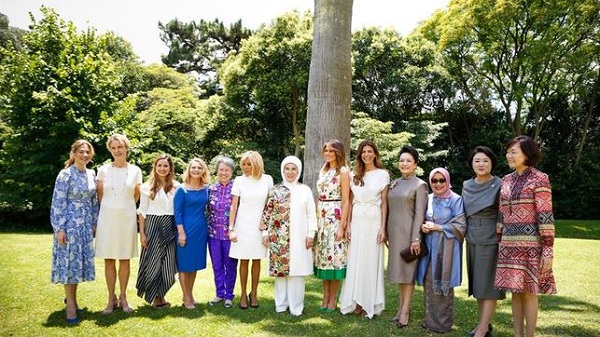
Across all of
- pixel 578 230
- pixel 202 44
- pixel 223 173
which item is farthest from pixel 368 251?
pixel 202 44

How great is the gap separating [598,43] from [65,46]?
72.2ft

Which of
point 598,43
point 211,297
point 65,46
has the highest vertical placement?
point 598,43

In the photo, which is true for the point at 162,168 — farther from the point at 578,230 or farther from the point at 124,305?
the point at 578,230

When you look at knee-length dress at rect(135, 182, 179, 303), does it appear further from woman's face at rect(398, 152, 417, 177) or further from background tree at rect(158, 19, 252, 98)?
background tree at rect(158, 19, 252, 98)

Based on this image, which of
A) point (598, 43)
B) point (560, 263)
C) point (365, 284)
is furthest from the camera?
point (598, 43)

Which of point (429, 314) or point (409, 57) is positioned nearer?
point (429, 314)

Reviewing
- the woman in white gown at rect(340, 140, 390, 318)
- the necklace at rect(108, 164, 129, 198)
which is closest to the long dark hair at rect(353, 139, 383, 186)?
the woman in white gown at rect(340, 140, 390, 318)

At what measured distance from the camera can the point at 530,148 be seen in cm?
412

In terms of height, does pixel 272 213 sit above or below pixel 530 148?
below

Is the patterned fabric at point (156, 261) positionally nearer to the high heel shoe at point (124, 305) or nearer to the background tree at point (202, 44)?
the high heel shoe at point (124, 305)

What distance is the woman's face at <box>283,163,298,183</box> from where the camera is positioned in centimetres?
543

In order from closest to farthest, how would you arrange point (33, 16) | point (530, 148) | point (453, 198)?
1. point (530, 148)
2. point (453, 198)
3. point (33, 16)

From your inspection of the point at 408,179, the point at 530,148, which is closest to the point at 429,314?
the point at 408,179

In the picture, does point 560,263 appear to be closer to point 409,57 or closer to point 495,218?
point 495,218
